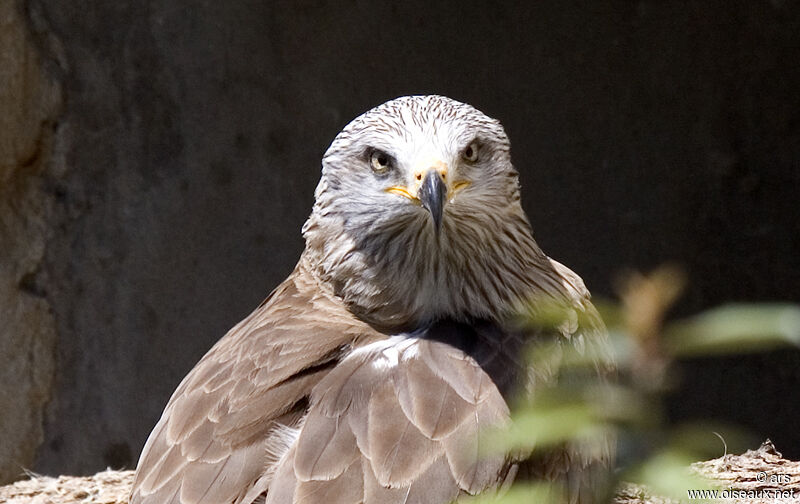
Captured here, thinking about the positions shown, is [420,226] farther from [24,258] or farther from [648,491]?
[24,258]

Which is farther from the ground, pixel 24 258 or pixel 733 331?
pixel 733 331

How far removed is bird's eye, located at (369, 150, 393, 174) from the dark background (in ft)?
7.99

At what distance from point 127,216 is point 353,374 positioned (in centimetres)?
294

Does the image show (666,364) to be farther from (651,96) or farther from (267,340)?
(651,96)

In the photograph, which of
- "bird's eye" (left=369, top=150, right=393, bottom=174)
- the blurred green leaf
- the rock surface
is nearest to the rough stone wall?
the rock surface

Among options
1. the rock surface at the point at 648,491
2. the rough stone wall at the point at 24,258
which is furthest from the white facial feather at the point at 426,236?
the rough stone wall at the point at 24,258

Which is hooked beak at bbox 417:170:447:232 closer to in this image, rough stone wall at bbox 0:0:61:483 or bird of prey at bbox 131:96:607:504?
bird of prey at bbox 131:96:607:504

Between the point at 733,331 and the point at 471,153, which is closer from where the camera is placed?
the point at 733,331

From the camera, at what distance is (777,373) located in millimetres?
5699

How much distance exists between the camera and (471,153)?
3.17 metres

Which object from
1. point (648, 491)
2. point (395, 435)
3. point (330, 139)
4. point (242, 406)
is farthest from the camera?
point (330, 139)

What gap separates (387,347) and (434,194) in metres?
0.41

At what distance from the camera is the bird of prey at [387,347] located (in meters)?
2.55

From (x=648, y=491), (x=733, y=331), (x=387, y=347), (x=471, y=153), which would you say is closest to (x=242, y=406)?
(x=387, y=347)
